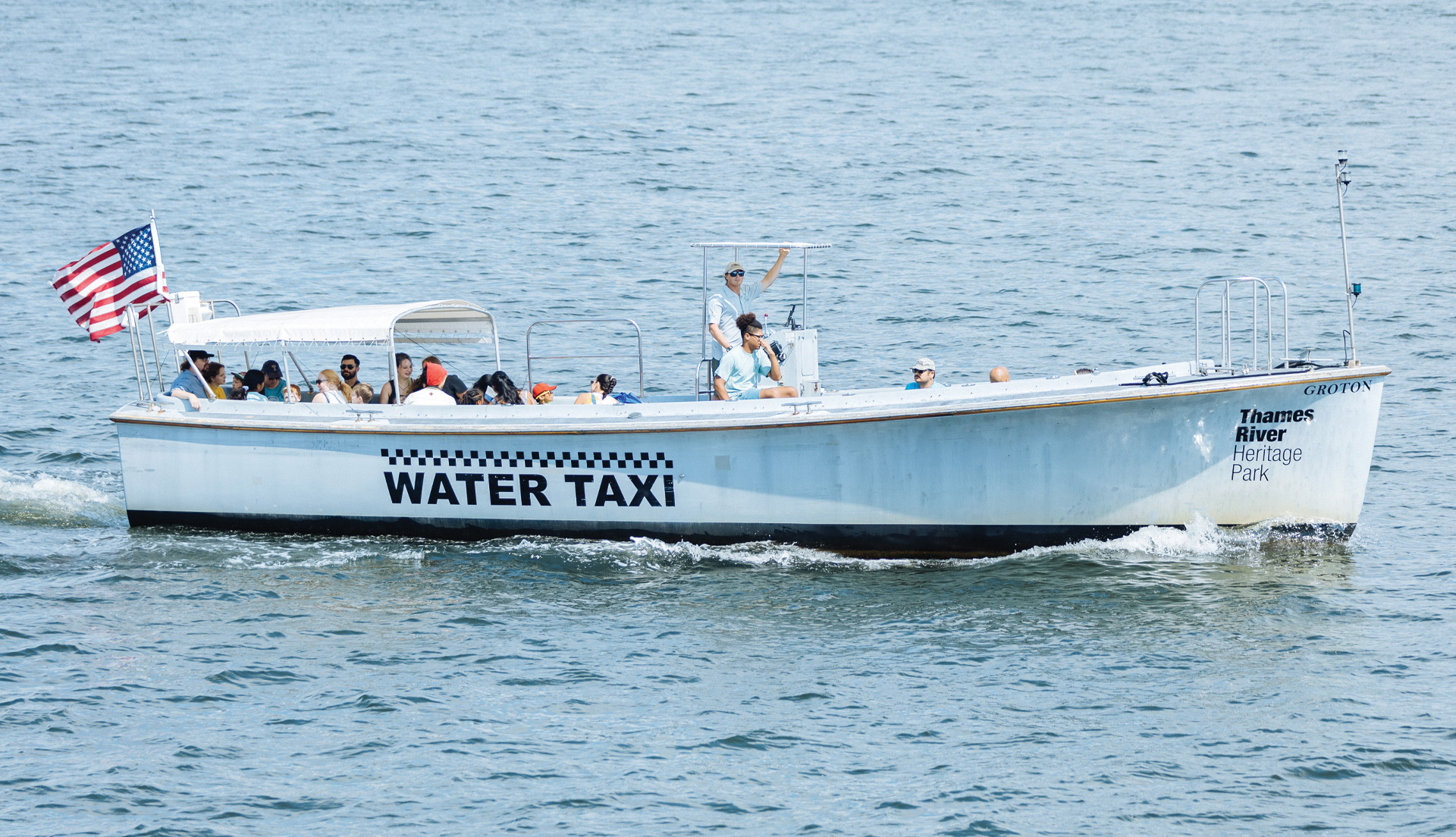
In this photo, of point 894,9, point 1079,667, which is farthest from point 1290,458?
point 894,9

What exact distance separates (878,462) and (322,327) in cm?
554

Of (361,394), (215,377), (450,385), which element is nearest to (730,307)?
(450,385)

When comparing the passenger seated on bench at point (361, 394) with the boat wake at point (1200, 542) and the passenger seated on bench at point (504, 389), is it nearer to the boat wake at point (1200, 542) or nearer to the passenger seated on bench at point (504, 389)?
the passenger seated on bench at point (504, 389)

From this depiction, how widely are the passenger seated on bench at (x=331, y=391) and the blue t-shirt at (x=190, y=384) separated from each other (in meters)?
1.17

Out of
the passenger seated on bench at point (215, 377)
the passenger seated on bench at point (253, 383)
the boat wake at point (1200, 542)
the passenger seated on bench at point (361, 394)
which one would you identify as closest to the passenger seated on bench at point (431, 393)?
the passenger seated on bench at point (361, 394)

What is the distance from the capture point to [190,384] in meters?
15.3

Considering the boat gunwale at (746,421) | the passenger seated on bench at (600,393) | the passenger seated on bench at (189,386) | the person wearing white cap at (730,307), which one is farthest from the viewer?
the passenger seated on bench at (189,386)

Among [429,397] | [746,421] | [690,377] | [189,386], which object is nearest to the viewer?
[746,421]

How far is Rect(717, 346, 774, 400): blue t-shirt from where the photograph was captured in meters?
14.1

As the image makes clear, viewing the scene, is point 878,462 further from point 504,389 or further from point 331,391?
point 331,391

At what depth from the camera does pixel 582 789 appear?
9.71m

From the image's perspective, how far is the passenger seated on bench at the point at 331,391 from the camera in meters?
15.0

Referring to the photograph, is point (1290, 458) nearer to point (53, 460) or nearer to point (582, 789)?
point (582, 789)

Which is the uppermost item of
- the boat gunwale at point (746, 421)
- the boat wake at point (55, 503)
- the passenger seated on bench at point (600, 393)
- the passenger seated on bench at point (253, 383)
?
the passenger seated on bench at point (253, 383)
